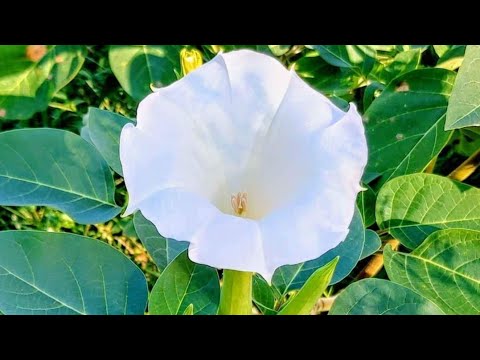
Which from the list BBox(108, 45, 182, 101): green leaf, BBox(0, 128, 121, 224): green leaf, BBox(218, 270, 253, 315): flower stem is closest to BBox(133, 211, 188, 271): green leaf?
BBox(0, 128, 121, 224): green leaf

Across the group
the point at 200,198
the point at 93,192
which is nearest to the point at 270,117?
the point at 200,198

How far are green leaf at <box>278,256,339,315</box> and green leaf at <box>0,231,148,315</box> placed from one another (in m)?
0.19

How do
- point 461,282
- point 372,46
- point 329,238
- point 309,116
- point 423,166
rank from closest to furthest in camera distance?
point 329,238 → point 309,116 → point 461,282 → point 423,166 → point 372,46

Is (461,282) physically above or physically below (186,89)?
below

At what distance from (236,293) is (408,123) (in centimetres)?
46

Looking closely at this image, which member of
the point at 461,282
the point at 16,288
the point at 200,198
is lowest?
the point at 461,282

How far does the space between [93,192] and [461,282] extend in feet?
1.58

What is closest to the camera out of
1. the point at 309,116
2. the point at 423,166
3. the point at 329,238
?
the point at 329,238

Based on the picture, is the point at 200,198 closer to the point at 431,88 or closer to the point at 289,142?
the point at 289,142

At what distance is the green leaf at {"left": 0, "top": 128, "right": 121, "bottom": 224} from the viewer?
2.88 feet

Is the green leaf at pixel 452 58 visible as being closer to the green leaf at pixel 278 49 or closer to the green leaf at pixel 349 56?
the green leaf at pixel 349 56

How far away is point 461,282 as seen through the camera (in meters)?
0.87

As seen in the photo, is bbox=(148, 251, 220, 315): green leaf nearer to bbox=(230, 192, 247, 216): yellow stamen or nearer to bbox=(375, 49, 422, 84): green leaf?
bbox=(230, 192, 247, 216): yellow stamen

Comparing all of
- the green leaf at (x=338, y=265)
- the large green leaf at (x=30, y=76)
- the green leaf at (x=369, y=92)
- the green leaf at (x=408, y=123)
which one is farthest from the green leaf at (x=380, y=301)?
the large green leaf at (x=30, y=76)
